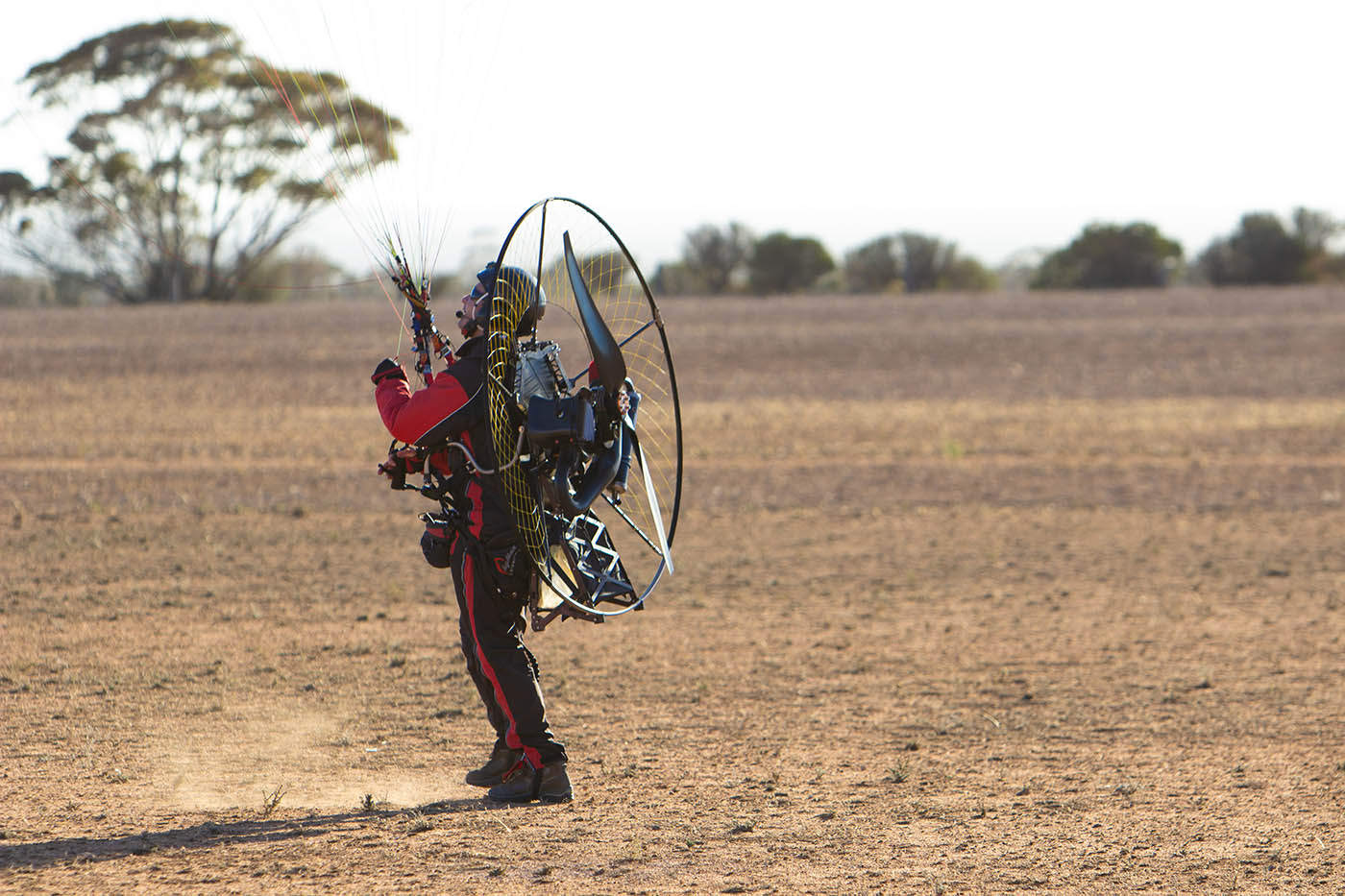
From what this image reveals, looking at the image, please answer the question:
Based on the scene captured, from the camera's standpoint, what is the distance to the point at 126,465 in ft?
52.4

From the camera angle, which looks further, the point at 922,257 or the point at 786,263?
the point at 922,257

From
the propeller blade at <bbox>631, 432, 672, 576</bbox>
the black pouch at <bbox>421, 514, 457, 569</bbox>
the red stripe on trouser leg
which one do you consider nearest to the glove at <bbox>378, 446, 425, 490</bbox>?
the black pouch at <bbox>421, 514, 457, 569</bbox>

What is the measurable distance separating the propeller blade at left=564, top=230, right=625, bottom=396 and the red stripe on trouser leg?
1.03 meters

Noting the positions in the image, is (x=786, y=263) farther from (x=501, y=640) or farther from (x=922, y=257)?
(x=501, y=640)

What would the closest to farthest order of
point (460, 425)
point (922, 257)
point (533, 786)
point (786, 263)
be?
point (460, 425) → point (533, 786) → point (786, 263) → point (922, 257)

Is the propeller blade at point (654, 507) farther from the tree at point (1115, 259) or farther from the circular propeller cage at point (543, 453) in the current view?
the tree at point (1115, 259)

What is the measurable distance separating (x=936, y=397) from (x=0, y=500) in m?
14.1

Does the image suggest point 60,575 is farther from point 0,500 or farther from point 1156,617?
point 1156,617

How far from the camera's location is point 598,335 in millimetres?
5273

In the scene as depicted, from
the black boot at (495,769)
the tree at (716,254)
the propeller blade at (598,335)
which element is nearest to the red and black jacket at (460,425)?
the propeller blade at (598,335)

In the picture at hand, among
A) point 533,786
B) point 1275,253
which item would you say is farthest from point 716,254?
point 533,786

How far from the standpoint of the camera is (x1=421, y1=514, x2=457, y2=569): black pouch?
577 cm

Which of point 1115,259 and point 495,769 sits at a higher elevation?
point 1115,259

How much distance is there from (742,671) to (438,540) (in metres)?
3.13
